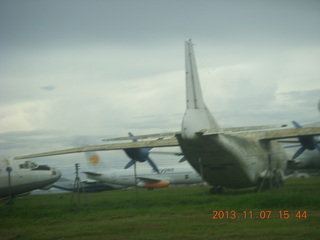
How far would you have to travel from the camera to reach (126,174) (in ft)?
142

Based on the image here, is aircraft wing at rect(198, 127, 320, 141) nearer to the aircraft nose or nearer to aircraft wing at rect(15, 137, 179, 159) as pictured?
aircraft wing at rect(15, 137, 179, 159)

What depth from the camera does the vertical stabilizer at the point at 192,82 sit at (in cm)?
2195

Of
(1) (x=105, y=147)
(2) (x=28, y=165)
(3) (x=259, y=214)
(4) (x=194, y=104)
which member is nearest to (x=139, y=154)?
(1) (x=105, y=147)

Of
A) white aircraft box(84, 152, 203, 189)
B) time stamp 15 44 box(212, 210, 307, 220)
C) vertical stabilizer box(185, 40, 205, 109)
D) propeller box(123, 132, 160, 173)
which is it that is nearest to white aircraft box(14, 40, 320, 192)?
vertical stabilizer box(185, 40, 205, 109)

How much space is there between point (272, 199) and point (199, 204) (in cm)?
315

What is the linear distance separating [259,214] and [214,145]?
24.3 feet

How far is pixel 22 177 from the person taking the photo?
2430 centimetres

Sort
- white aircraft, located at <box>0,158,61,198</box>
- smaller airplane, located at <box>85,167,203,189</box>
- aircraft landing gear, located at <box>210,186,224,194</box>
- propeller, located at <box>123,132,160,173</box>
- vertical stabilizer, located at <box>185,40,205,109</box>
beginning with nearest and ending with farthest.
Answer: vertical stabilizer, located at <box>185,40,205,109</box>, white aircraft, located at <box>0,158,61,198</box>, aircraft landing gear, located at <box>210,186,224,194</box>, propeller, located at <box>123,132,160,173</box>, smaller airplane, located at <box>85,167,203,189</box>

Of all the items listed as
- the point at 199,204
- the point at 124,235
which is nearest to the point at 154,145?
the point at 199,204

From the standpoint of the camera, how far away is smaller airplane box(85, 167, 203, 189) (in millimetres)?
42688

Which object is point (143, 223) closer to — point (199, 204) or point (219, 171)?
point (199, 204)

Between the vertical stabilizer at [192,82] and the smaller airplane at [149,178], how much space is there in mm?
20545

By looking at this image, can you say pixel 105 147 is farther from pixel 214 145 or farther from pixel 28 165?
pixel 214 145

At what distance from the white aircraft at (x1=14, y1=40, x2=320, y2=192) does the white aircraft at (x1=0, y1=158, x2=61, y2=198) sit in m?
0.81
